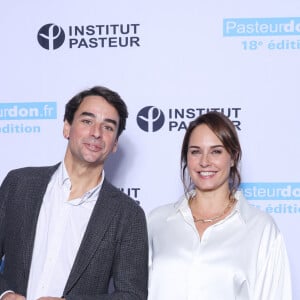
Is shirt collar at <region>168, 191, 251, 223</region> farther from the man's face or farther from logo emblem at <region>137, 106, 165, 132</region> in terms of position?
logo emblem at <region>137, 106, 165, 132</region>

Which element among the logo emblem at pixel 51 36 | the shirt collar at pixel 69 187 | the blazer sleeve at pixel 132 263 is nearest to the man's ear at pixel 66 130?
the shirt collar at pixel 69 187

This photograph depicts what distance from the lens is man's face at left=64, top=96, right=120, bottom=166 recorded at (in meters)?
2.13

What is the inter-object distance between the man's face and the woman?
0.99ft

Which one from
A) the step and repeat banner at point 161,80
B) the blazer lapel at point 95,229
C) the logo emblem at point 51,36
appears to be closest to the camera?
the blazer lapel at point 95,229

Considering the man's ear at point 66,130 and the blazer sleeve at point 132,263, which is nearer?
the blazer sleeve at point 132,263

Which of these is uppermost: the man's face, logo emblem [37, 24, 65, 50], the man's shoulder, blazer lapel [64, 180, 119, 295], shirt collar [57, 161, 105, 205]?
logo emblem [37, 24, 65, 50]

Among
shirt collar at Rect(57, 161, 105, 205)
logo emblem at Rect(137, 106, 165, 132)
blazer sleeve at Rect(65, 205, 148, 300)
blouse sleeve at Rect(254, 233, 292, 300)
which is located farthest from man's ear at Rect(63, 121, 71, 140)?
blouse sleeve at Rect(254, 233, 292, 300)

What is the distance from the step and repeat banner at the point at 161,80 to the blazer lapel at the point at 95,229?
28.1 inches

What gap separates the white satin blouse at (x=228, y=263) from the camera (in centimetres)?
212

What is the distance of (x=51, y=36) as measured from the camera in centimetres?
289

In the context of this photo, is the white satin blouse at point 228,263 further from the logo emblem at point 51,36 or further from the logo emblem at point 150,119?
the logo emblem at point 51,36

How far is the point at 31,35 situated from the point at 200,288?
58.5 inches

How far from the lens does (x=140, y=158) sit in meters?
2.81

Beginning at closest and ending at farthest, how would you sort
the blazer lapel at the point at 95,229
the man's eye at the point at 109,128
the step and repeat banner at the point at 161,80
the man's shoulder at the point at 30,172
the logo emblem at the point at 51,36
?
1. the blazer lapel at the point at 95,229
2. the man's shoulder at the point at 30,172
3. the man's eye at the point at 109,128
4. the step and repeat banner at the point at 161,80
5. the logo emblem at the point at 51,36
